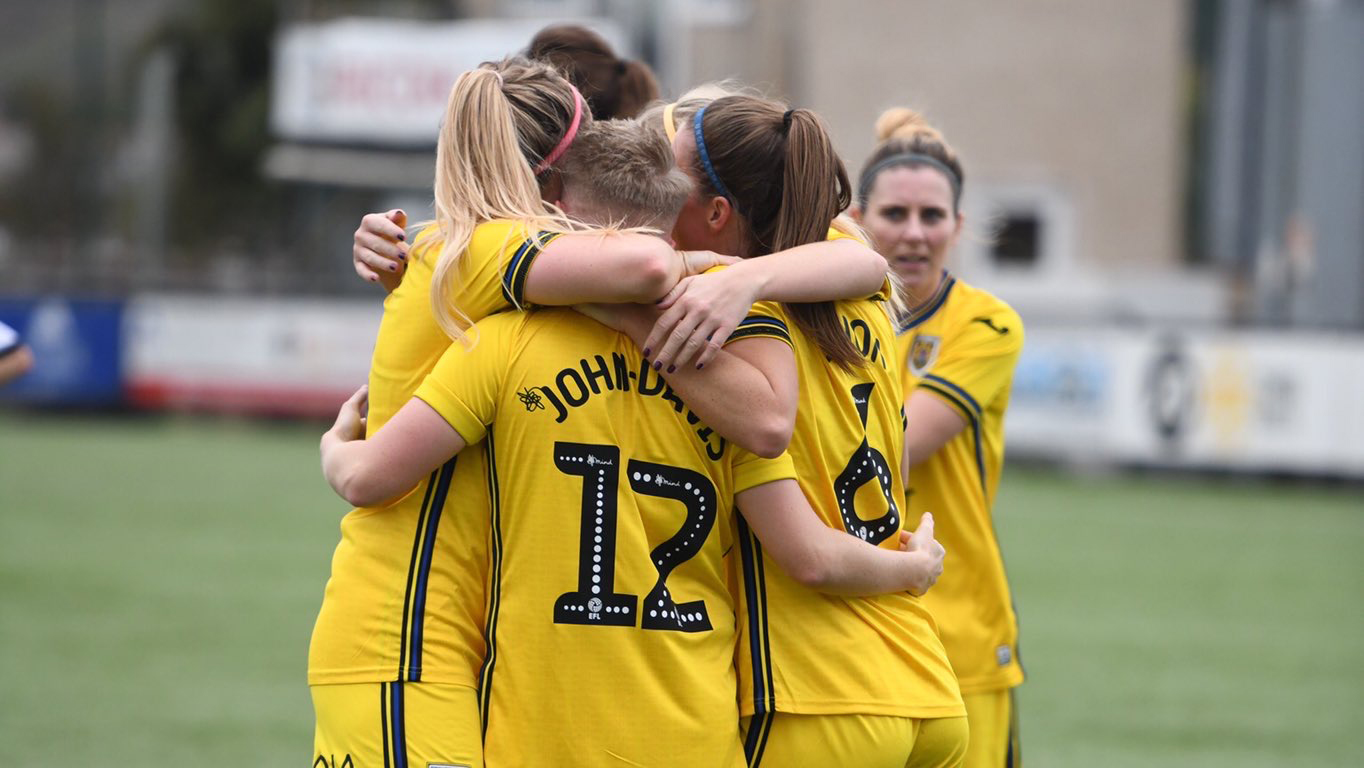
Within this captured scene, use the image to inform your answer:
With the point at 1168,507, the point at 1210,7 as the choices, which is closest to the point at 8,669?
the point at 1168,507

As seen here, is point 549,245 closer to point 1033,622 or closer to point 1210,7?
point 1033,622

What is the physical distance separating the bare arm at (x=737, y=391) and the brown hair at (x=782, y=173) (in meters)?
0.18

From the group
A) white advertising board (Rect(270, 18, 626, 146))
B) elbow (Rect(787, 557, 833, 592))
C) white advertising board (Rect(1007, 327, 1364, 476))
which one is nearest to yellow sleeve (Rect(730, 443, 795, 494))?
elbow (Rect(787, 557, 833, 592))

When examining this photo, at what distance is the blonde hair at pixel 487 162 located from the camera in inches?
107

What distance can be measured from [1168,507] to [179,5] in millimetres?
28924

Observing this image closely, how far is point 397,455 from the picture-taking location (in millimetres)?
2691

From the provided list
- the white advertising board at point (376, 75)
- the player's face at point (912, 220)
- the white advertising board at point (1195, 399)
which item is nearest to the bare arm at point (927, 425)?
the player's face at point (912, 220)

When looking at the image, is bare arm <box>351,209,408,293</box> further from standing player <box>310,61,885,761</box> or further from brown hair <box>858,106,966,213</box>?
brown hair <box>858,106,966,213</box>

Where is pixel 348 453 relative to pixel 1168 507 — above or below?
above

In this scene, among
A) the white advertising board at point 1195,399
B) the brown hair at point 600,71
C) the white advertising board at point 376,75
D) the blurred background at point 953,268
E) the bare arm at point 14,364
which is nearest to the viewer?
the bare arm at point 14,364

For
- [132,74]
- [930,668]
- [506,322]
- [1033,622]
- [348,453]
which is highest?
[132,74]

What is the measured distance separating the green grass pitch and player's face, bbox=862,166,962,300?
3.69m

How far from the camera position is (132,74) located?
36.5m

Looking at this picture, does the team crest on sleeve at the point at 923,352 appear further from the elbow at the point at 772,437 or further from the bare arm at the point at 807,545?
the elbow at the point at 772,437
